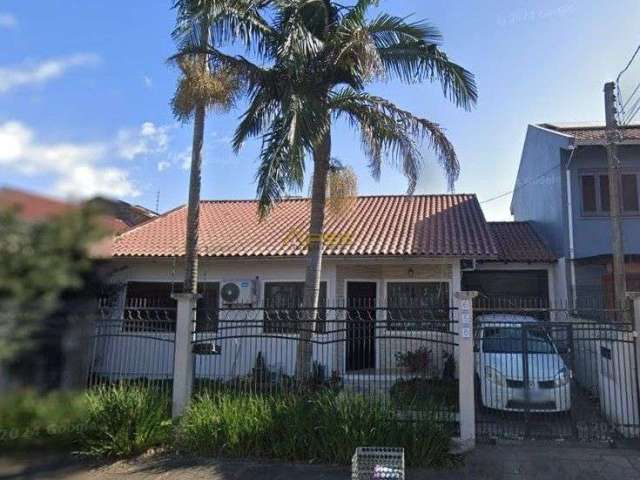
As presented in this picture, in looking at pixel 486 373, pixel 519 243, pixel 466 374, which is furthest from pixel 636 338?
pixel 519 243

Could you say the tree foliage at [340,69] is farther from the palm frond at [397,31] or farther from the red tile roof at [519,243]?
the red tile roof at [519,243]

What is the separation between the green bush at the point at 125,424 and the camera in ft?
23.3

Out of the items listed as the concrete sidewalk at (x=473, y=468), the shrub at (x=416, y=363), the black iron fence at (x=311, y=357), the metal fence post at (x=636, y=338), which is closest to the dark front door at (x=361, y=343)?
the black iron fence at (x=311, y=357)

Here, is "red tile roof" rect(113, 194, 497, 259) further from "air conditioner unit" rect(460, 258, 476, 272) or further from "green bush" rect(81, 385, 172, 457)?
"green bush" rect(81, 385, 172, 457)

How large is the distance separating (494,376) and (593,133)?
10.0m

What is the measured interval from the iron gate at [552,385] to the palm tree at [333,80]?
308 centimetres

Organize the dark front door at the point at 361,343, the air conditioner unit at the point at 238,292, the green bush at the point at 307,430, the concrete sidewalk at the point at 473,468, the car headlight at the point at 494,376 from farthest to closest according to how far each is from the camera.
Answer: the air conditioner unit at the point at 238,292
the dark front door at the point at 361,343
the car headlight at the point at 494,376
the green bush at the point at 307,430
the concrete sidewalk at the point at 473,468

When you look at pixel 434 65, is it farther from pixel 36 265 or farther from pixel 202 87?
pixel 36 265

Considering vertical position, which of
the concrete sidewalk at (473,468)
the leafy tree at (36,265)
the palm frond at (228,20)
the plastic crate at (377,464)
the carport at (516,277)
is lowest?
the concrete sidewalk at (473,468)

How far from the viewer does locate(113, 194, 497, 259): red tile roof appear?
13359 mm

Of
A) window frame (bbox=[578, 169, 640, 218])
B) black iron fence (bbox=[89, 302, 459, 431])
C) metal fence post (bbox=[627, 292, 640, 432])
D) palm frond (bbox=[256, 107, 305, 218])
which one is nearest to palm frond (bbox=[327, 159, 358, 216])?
palm frond (bbox=[256, 107, 305, 218])

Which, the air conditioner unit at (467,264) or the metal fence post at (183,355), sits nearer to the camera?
the metal fence post at (183,355)

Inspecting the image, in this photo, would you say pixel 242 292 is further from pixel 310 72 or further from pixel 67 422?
pixel 67 422

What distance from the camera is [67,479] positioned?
19.2 ft
